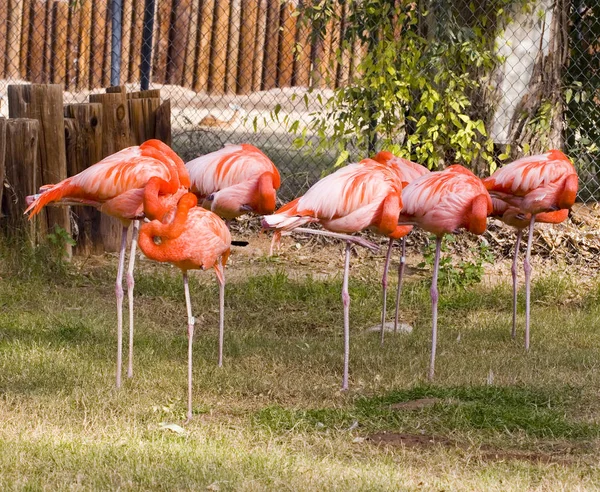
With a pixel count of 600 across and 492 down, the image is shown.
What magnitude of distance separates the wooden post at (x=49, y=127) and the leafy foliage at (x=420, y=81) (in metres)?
1.87

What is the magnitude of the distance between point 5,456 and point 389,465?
4.95 feet

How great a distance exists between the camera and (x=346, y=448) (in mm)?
4316

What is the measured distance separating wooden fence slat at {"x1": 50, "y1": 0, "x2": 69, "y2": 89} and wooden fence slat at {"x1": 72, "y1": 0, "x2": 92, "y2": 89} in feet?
0.68

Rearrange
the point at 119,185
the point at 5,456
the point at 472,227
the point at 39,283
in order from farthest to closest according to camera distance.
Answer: the point at 39,283 < the point at 472,227 < the point at 119,185 < the point at 5,456

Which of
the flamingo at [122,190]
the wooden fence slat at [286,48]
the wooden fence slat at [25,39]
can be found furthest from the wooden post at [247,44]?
the flamingo at [122,190]

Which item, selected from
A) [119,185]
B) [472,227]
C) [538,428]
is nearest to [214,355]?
[119,185]

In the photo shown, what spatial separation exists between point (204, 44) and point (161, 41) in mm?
962

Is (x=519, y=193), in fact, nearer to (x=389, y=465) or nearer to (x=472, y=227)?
(x=472, y=227)

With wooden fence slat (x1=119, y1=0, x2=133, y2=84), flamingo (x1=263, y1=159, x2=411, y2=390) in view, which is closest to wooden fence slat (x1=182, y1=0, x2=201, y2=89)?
wooden fence slat (x1=119, y1=0, x2=133, y2=84)

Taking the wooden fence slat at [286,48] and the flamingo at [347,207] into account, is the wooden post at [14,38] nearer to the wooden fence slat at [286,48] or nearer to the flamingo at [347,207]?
the wooden fence slat at [286,48]

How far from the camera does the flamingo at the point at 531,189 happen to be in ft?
19.9

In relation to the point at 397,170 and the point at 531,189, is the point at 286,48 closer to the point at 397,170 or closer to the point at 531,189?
the point at 397,170

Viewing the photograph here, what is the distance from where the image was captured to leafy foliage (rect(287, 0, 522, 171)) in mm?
8086

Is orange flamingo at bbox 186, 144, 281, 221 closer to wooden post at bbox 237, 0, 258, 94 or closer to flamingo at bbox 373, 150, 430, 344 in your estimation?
flamingo at bbox 373, 150, 430, 344
